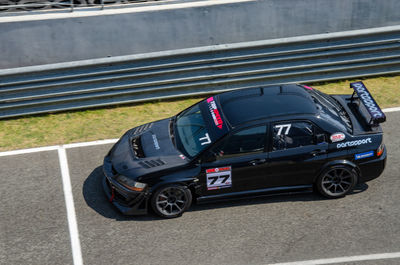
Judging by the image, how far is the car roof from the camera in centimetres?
734

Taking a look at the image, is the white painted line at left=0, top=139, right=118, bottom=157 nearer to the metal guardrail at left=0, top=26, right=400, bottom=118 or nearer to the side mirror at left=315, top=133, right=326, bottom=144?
the metal guardrail at left=0, top=26, right=400, bottom=118

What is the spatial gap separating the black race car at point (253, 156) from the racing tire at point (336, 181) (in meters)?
0.02

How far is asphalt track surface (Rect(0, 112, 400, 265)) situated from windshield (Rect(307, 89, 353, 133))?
46.9 inches

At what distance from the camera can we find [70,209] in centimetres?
775

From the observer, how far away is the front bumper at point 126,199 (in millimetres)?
7250

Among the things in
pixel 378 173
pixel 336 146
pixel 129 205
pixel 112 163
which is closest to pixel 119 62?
pixel 112 163

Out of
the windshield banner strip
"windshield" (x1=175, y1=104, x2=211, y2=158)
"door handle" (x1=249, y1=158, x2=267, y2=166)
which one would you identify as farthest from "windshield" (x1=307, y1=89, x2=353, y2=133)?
"windshield" (x1=175, y1=104, x2=211, y2=158)

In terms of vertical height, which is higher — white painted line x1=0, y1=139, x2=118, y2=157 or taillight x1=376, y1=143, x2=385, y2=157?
taillight x1=376, y1=143, x2=385, y2=157

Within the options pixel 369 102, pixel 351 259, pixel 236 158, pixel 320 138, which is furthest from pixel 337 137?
pixel 351 259

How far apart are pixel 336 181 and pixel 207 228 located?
7.27 feet

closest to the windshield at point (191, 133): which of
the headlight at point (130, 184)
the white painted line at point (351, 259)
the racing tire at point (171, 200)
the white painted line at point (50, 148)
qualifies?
the racing tire at point (171, 200)

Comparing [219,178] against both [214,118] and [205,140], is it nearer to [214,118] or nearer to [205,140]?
[205,140]

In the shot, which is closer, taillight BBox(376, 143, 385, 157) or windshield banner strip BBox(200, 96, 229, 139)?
windshield banner strip BBox(200, 96, 229, 139)

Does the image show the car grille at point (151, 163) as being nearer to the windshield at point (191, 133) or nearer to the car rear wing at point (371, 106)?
the windshield at point (191, 133)
